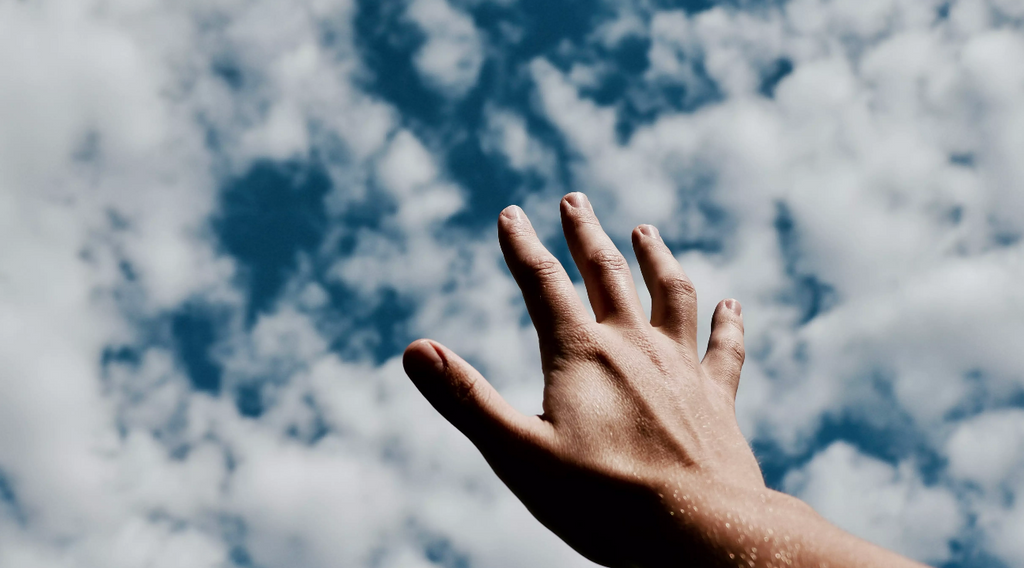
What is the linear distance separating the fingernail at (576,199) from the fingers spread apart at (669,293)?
1.77 feet

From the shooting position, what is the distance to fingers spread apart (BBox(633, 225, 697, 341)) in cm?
343

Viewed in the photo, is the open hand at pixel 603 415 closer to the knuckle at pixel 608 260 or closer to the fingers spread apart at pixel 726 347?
the knuckle at pixel 608 260

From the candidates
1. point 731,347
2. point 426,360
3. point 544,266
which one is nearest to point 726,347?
point 731,347

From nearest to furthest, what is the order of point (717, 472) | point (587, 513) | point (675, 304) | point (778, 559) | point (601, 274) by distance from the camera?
1. point (778, 559)
2. point (587, 513)
3. point (717, 472)
4. point (601, 274)
5. point (675, 304)

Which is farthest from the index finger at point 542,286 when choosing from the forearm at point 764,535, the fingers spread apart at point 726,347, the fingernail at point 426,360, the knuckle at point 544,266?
the fingers spread apart at point 726,347

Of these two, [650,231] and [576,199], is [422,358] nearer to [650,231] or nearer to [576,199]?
[576,199]

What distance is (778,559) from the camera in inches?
88.2

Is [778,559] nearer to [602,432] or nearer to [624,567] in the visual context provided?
[624,567]

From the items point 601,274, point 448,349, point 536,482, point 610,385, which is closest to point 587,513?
point 536,482

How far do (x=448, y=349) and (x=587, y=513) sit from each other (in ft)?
2.92

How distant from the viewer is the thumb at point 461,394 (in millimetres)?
2578

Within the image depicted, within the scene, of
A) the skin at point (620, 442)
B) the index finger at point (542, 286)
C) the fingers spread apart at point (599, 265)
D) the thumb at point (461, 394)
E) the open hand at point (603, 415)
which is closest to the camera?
the skin at point (620, 442)

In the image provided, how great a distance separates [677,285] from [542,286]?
951 mm

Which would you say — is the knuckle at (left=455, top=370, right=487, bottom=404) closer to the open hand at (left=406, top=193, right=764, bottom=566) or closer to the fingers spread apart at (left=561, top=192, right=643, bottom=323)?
the open hand at (left=406, top=193, right=764, bottom=566)
